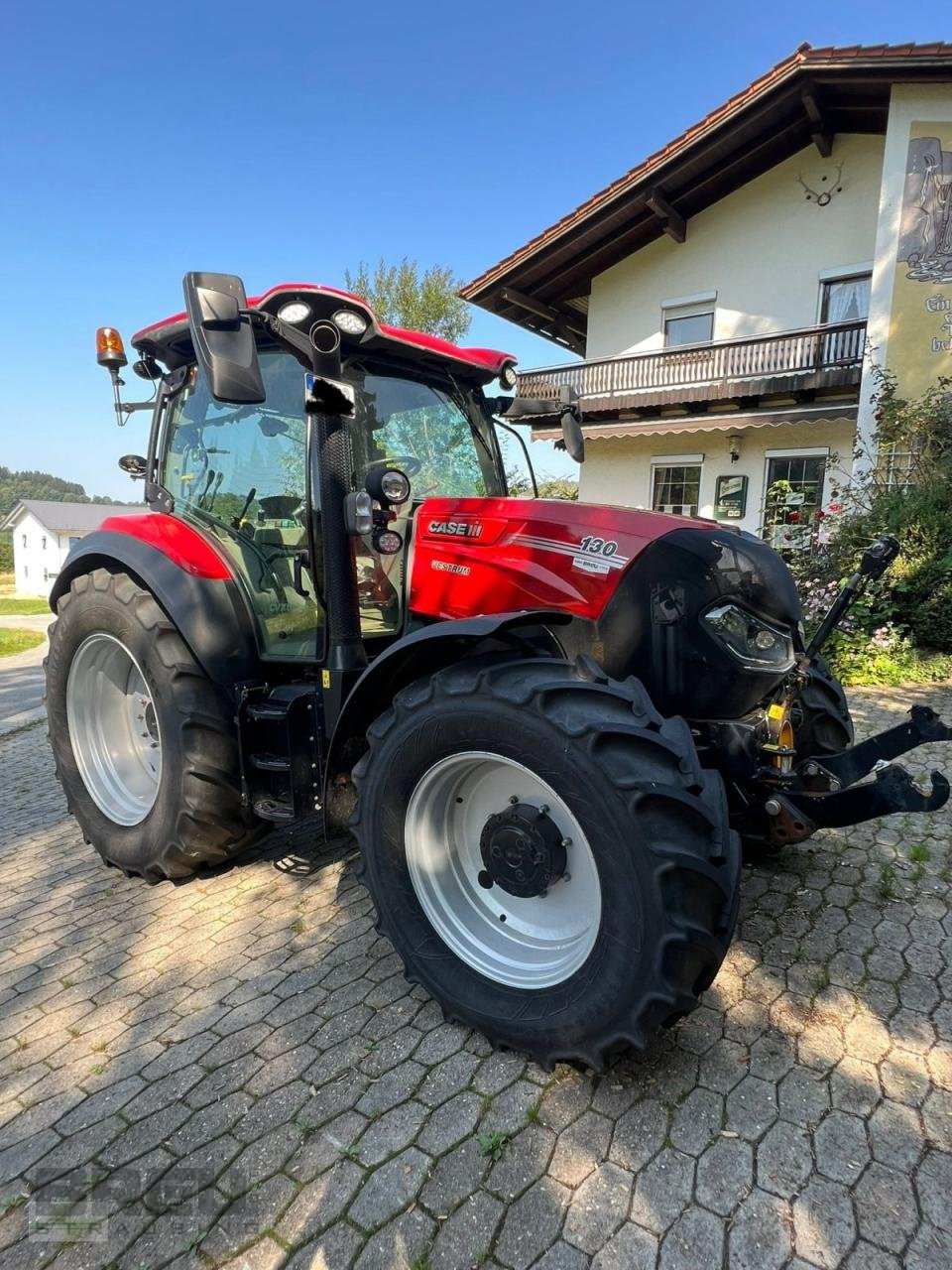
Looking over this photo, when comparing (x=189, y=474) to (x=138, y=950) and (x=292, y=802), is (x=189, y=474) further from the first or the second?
(x=138, y=950)

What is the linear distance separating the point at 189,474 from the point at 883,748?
3.09m

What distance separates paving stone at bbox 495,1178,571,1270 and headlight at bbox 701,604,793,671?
4.92 ft

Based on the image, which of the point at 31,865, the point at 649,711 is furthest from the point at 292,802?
the point at 31,865

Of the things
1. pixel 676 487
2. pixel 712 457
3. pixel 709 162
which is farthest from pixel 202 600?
pixel 709 162

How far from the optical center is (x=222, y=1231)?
4.95 feet

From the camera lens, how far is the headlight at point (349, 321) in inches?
91.7

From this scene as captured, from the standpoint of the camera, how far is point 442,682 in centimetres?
198

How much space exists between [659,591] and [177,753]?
1950mm

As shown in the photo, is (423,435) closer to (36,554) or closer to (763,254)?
(763,254)

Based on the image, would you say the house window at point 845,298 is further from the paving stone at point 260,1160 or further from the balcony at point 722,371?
the paving stone at point 260,1160

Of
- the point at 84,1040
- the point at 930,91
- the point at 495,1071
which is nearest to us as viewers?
the point at 495,1071

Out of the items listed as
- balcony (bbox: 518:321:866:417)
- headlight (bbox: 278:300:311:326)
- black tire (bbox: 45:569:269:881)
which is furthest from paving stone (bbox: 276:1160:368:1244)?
balcony (bbox: 518:321:866:417)

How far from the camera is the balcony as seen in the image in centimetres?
1009

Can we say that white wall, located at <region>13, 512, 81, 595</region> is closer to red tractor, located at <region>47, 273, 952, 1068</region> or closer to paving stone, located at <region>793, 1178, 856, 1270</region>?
red tractor, located at <region>47, 273, 952, 1068</region>
